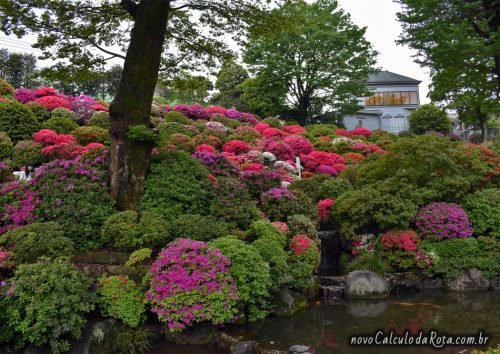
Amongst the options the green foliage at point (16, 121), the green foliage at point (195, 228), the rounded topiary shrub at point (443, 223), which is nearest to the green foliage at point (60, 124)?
the green foliage at point (16, 121)

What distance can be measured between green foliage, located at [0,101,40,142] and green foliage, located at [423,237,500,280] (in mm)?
11599

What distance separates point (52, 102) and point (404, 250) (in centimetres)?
1293

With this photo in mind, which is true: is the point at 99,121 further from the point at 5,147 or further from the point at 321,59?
the point at 321,59

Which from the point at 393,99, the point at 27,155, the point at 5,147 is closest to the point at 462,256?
the point at 27,155

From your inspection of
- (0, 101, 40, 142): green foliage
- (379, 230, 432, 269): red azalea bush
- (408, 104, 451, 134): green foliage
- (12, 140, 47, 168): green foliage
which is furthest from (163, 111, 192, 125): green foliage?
(408, 104, 451, 134): green foliage

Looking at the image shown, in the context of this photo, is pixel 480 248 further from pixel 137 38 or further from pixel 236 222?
pixel 137 38

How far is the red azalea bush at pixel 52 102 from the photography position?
14238 mm

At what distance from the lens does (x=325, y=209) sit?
10758 mm

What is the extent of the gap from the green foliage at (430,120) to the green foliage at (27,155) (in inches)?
1122

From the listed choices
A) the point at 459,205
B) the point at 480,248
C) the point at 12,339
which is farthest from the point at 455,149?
the point at 12,339

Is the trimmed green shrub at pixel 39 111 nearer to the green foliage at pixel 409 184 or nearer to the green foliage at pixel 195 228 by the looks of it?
the green foliage at pixel 195 228

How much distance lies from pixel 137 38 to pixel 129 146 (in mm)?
2189

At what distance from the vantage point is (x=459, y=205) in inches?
366

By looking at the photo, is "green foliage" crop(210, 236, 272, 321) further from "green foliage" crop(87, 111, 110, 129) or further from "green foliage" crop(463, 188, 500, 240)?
"green foliage" crop(87, 111, 110, 129)
